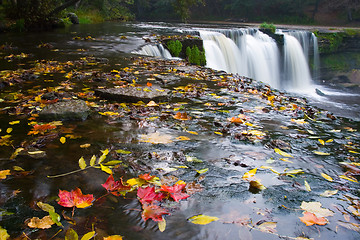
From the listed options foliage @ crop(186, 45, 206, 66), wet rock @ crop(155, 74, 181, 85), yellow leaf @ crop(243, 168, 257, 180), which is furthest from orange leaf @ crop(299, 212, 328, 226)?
foliage @ crop(186, 45, 206, 66)

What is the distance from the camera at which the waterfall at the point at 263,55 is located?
1048 cm

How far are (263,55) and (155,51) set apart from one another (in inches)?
263

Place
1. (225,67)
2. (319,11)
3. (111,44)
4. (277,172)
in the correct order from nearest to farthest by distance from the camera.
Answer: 1. (277,172)
2. (111,44)
3. (225,67)
4. (319,11)

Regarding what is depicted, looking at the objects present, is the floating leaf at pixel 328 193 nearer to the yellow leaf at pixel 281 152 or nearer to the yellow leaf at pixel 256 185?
the yellow leaf at pixel 256 185

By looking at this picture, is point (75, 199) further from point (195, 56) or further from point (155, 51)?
point (195, 56)

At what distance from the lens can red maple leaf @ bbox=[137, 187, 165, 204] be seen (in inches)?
59.2

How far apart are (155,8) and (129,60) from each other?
37750 millimetres

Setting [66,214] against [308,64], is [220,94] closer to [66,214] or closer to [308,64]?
[66,214]

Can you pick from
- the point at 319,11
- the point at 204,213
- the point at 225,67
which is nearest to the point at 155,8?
the point at 319,11

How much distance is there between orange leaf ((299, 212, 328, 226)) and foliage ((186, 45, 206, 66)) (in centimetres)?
744

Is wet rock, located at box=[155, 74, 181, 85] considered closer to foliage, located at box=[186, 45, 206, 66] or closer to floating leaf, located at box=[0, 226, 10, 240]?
floating leaf, located at box=[0, 226, 10, 240]

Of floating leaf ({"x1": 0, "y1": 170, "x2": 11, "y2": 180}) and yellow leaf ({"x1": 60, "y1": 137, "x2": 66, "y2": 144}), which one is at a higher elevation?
yellow leaf ({"x1": 60, "y1": 137, "x2": 66, "y2": 144})

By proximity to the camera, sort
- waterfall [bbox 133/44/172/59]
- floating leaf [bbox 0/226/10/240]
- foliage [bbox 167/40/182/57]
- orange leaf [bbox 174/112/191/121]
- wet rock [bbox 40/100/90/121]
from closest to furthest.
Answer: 1. floating leaf [bbox 0/226/10/240]
2. wet rock [bbox 40/100/90/121]
3. orange leaf [bbox 174/112/191/121]
4. waterfall [bbox 133/44/172/59]
5. foliage [bbox 167/40/182/57]

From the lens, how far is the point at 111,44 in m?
8.73
